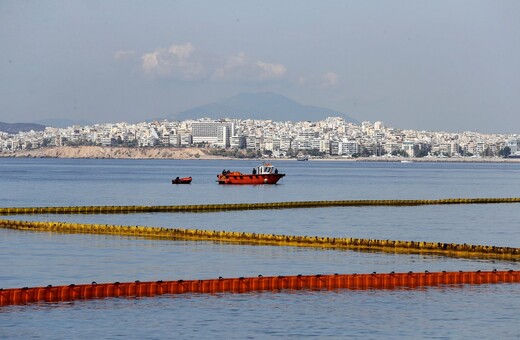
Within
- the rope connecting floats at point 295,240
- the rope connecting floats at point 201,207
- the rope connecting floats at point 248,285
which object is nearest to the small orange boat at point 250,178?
the rope connecting floats at point 201,207

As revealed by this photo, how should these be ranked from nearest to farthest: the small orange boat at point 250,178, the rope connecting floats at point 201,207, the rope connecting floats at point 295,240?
the rope connecting floats at point 295,240
the rope connecting floats at point 201,207
the small orange boat at point 250,178

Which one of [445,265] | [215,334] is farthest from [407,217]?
[215,334]

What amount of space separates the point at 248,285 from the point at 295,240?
65.4 feet

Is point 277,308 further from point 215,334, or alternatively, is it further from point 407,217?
point 407,217

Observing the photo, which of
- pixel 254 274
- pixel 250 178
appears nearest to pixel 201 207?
pixel 254 274

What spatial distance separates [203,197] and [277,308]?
92.4 metres

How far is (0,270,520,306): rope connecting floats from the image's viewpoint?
115 ft

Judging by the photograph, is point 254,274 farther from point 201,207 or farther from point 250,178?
point 250,178

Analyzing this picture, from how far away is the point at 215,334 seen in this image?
30234 millimetres

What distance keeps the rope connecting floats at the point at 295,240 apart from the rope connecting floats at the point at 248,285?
35.0 feet

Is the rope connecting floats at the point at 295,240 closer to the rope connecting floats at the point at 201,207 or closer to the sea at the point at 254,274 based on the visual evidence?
the sea at the point at 254,274

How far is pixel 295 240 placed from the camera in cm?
5812

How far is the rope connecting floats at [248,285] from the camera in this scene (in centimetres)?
3494

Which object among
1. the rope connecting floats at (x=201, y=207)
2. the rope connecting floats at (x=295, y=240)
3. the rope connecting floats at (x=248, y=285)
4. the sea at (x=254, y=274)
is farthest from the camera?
the rope connecting floats at (x=201, y=207)
